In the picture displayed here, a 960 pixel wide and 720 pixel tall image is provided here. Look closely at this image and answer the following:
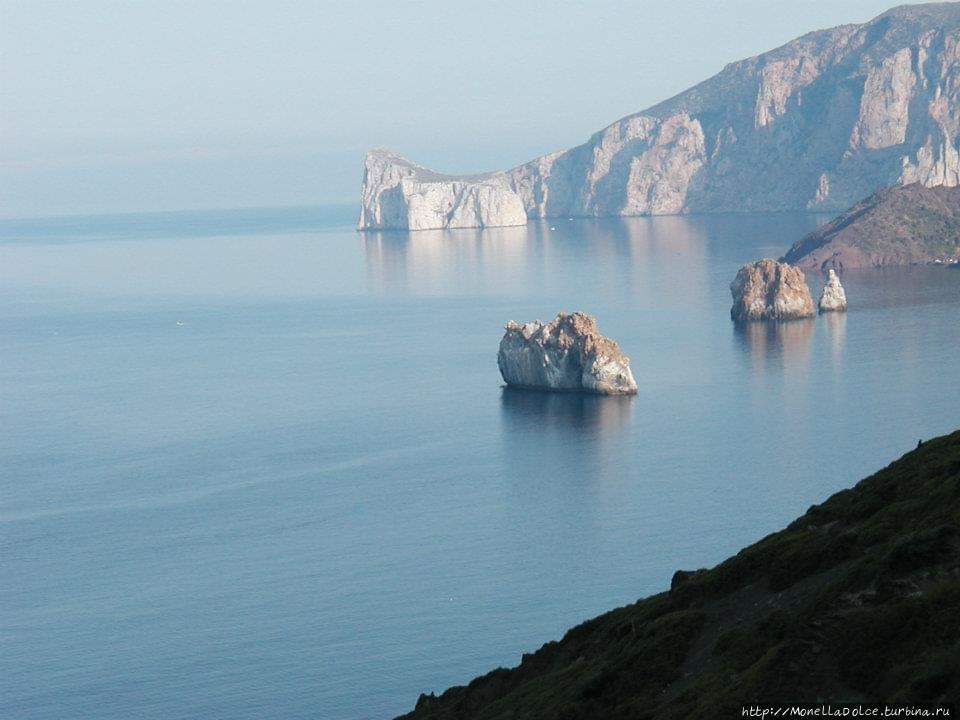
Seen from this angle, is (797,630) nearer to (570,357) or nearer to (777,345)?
(570,357)

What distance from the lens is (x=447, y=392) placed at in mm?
164000

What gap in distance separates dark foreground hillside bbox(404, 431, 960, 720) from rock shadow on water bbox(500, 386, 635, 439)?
83922 millimetres

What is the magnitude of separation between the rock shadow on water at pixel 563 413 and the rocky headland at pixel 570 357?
1156 mm

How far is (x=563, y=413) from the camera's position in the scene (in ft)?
485

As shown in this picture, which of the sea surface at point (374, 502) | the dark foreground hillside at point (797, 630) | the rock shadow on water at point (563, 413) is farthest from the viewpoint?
the rock shadow on water at point (563, 413)

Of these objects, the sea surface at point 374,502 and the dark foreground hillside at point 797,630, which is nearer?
the dark foreground hillside at point 797,630

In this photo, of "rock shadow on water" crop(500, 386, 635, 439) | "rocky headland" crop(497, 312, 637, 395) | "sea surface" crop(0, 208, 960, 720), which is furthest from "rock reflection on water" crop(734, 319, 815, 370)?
"rock shadow on water" crop(500, 386, 635, 439)

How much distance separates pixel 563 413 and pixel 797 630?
112 meters

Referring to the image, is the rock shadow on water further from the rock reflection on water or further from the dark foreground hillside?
the dark foreground hillside

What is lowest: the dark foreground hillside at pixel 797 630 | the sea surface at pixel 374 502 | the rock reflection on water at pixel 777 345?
the sea surface at pixel 374 502

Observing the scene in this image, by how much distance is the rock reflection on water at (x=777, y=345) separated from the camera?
173750mm

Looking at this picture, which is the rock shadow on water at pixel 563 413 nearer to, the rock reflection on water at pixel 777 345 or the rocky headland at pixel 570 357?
the rocky headland at pixel 570 357

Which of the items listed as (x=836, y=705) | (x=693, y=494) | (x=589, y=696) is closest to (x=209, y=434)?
(x=693, y=494)

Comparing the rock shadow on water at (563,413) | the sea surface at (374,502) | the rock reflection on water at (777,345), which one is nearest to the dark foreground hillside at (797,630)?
the sea surface at (374,502)
